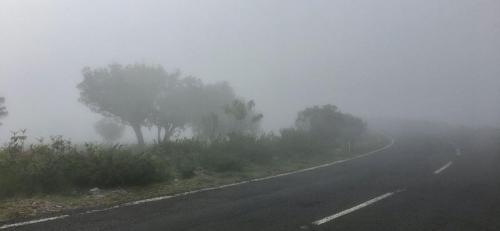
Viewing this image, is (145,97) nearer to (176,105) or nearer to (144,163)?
(176,105)

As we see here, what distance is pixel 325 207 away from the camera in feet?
27.9

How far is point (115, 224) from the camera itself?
6680mm

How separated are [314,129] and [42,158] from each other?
63.7ft

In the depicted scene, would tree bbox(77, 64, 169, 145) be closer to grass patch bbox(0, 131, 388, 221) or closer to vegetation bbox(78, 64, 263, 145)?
vegetation bbox(78, 64, 263, 145)

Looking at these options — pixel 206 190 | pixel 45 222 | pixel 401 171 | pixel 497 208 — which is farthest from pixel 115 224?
pixel 401 171

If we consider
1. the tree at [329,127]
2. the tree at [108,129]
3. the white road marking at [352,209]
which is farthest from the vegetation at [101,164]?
the tree at [108,129]

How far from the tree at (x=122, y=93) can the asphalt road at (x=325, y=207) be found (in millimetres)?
29817

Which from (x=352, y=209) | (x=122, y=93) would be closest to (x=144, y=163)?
(x=352, y=209)

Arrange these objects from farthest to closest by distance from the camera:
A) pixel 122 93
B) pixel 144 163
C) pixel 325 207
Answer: pixel 122 93 < pixel 144 163 < pixel 325 207

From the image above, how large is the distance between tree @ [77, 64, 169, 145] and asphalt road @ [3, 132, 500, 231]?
29.8 meters

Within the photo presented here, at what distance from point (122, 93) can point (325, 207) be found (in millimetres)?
34325

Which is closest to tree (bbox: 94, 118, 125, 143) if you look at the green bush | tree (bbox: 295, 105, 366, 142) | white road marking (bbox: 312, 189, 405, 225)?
tree (bbox: 295, 105, 366, 142)

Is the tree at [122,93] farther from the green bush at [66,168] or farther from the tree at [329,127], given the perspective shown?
the green bush at [66,168]

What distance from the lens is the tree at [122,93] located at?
4022cm
